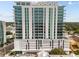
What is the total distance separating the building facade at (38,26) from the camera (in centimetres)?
263

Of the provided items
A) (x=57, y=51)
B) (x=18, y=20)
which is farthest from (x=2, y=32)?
(x=57, y=51)

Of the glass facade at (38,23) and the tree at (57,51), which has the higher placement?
the glass facade at (38,23)

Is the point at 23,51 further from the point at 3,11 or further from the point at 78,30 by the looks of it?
the point at 78,30

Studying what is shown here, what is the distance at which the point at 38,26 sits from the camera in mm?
2682

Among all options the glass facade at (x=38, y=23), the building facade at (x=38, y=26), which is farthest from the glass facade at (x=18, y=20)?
the glass facade at (x=38, y=23)

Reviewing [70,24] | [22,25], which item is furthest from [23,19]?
[70,24]

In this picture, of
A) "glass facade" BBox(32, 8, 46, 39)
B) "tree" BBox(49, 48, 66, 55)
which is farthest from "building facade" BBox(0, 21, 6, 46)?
"tree" BBox(49, 48, 66, 55)

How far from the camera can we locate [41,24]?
2672 mm

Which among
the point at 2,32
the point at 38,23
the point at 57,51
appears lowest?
the point at 57,51

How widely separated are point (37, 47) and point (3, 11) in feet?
2.08

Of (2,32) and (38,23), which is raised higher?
(38,23)

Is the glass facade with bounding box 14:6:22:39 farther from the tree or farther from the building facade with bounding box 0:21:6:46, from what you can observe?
the tree

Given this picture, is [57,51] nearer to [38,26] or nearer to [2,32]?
[38,26]

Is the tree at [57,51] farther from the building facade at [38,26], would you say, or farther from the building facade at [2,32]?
the building facade at [2,32]
